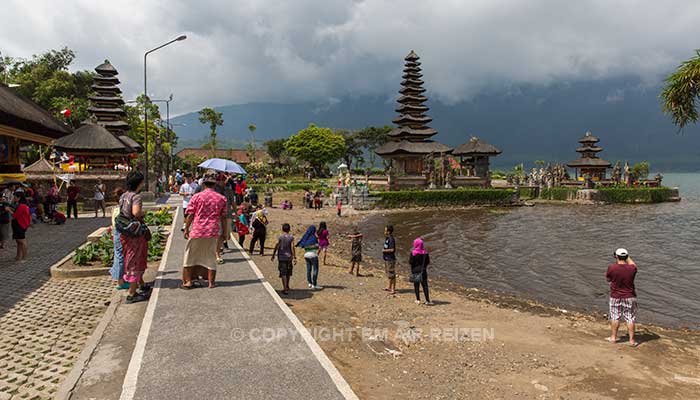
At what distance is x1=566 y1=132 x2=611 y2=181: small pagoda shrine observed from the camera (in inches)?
2633

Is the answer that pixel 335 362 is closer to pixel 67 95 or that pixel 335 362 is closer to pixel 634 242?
pixel 634 242

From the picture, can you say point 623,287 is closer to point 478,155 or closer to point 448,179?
point 448,179

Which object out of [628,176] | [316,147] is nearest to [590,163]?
[628,176]

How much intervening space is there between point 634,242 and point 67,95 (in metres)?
65.5

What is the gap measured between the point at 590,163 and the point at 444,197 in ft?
118

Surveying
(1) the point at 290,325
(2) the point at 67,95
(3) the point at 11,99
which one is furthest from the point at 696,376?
(2) the point at 67,95

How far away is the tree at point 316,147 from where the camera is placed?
84.6 metres

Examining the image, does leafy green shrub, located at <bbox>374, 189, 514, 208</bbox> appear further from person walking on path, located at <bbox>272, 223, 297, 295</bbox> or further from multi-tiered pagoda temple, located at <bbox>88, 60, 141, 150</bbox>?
person walking on path, located at <bbox>272, 223, 297, 295</bbox>

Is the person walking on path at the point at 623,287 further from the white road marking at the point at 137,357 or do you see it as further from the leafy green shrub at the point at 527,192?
the leafy green shrub at the point at 527,192

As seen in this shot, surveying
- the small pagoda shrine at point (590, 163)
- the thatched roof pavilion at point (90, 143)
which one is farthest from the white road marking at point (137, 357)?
the small pagoda shrine at point (590, 163)

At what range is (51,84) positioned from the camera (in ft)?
169

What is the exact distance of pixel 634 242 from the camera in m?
25.5

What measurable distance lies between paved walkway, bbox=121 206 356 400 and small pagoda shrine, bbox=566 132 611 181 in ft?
235

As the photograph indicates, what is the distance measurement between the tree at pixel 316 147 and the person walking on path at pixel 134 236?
7738 centimetres
